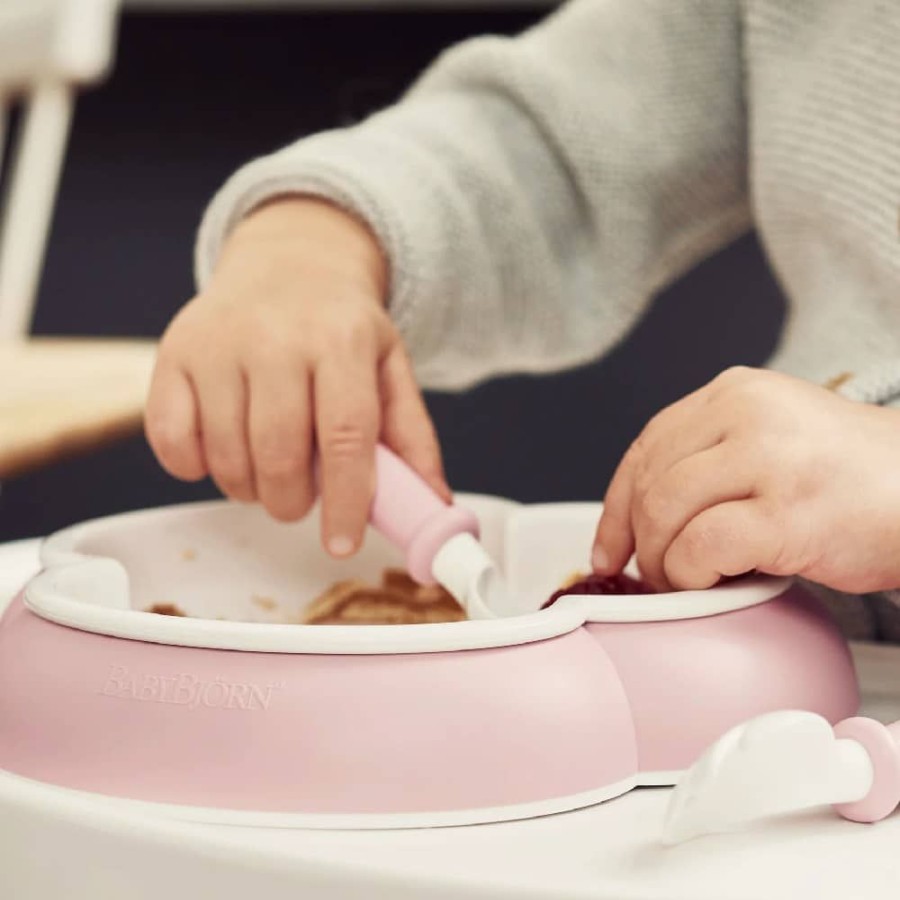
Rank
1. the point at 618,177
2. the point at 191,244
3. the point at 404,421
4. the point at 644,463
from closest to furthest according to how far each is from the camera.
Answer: the point at 644,463 < the point at 404,421 < the point at 618,177 < the point at 191,244

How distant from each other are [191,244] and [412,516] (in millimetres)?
1187

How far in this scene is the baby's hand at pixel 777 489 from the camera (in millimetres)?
337

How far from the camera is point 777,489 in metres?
0.34

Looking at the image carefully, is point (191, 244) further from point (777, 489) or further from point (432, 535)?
point (777, 489)

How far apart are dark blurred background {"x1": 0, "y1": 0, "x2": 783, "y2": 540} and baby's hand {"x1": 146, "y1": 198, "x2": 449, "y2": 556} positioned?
862 millimetres

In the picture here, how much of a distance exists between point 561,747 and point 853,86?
342mm

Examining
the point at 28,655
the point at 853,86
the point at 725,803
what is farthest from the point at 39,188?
the point at 725,803

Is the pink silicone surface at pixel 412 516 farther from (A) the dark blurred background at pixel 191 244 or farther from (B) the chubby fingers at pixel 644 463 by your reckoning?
(A) the dark blurred background at pixel 191 244

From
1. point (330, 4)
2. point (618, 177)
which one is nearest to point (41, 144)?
point (330, 4)

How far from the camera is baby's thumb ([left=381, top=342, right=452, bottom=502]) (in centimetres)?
48

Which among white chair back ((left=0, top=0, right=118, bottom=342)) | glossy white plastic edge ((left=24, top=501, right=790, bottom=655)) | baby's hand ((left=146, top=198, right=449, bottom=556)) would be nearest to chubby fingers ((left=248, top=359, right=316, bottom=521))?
baby's hand ((left=146, top=198, right=449, bottom=556))

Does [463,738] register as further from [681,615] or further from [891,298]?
[891,298]

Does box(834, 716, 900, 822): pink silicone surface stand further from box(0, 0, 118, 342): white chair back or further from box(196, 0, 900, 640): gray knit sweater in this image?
box(0, 0, 118, 342): white chair back

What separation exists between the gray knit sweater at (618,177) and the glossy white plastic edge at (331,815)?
0.25 metres
